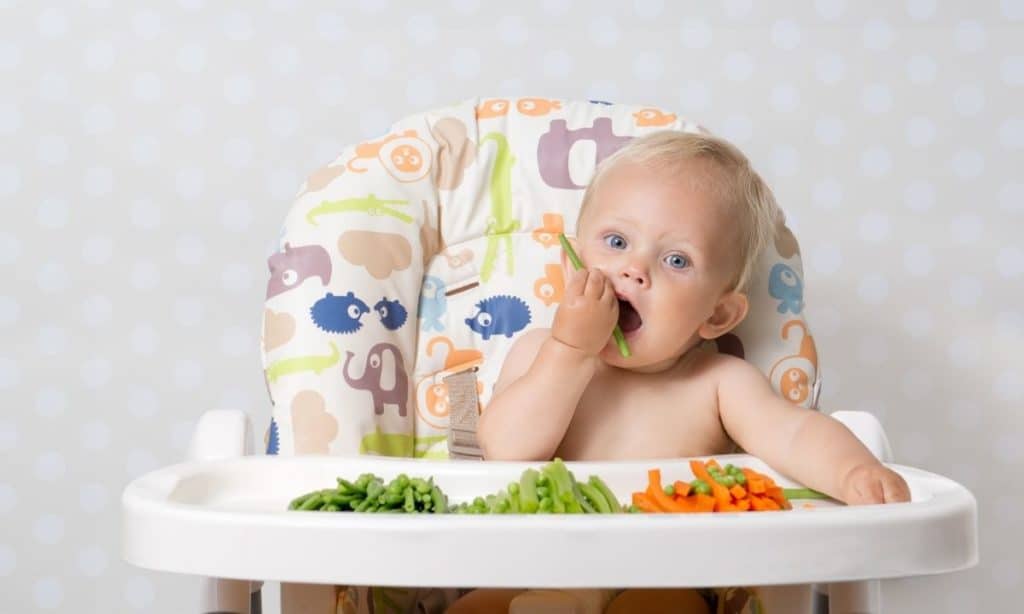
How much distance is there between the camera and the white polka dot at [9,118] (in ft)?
5.98

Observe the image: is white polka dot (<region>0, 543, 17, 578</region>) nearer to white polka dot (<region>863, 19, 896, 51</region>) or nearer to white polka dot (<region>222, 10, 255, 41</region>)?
white polka dot (<region>222, 10, 255, 41</region>)

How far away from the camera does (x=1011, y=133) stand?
1937mm

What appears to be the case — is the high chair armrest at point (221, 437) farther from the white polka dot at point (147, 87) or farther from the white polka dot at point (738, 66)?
the white polka dot at point (738, 66)

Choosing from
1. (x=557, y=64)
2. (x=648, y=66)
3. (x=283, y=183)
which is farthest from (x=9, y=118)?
(x=648, y=66)

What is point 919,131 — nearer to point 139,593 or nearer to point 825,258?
point 825,258

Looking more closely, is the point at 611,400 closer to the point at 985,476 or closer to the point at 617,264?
the point at 617,264

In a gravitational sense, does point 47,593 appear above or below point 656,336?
below

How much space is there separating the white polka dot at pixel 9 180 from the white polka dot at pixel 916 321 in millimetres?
1306

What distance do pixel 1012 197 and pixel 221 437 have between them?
4.42 ft

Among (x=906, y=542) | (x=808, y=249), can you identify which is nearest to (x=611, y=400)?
(x=906, y=542)

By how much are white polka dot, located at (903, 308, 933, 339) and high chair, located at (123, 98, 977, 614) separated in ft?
2.34

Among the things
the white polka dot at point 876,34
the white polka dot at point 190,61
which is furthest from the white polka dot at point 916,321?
the white polka dot at point 190,61

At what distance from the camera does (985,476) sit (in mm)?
1955

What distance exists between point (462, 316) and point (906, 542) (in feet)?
2.03
